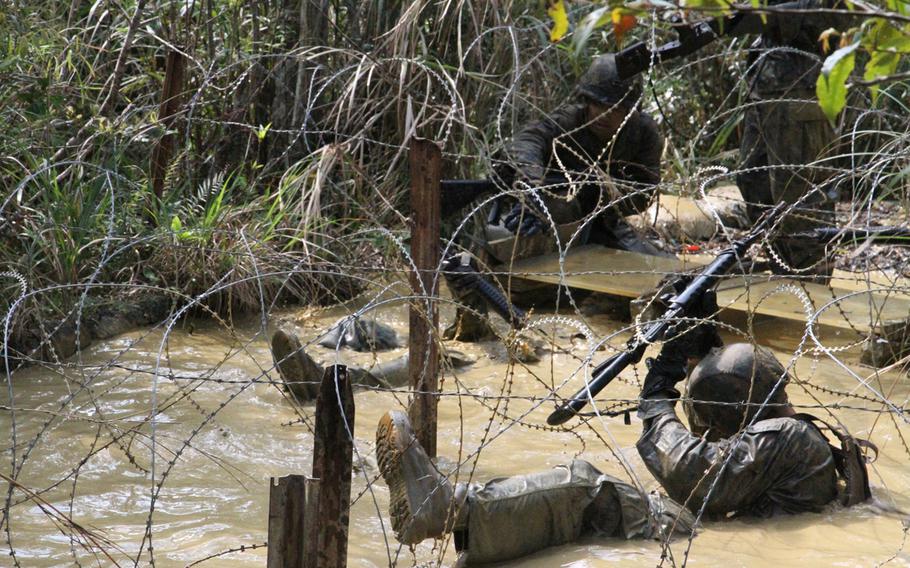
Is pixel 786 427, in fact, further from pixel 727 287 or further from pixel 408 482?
pixel 727 287

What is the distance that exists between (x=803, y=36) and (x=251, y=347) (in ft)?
11.3

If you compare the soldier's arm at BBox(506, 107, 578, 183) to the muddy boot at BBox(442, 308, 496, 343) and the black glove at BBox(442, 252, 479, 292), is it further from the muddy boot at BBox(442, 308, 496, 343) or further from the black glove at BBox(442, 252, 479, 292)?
the muddy boot at BBox(442, 308, 496, 343)

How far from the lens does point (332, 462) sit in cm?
235

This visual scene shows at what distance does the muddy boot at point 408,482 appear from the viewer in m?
3.07

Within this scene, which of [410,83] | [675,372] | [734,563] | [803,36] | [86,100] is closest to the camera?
[734,563]

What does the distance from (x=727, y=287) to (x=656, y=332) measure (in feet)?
8.84

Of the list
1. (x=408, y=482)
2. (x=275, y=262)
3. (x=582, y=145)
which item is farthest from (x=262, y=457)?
(x=582, y=145)

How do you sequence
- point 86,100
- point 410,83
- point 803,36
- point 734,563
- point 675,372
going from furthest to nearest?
1. point 86,100
2. point 410,83
3. point 803,36
4. point 675,372
5. point 734,563

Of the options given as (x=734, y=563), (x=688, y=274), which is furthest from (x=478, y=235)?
(x=734, y=563)

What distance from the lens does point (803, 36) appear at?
598cm

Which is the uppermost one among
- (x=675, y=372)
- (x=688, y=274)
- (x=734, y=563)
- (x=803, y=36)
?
(x=803, y=36)

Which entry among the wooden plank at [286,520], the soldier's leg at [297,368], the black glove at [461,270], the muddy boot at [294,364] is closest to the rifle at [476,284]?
the black glove at [461,270]

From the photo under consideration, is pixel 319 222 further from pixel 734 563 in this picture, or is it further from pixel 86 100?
pixel 734 563

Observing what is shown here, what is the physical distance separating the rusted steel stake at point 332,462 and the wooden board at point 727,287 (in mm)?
2819
